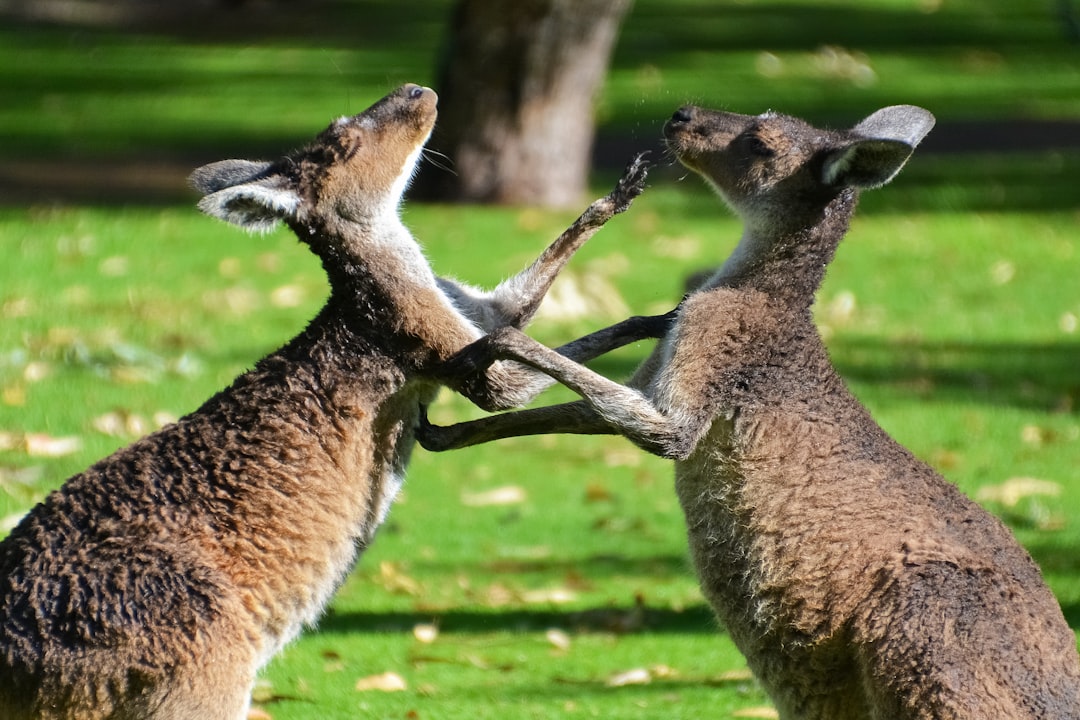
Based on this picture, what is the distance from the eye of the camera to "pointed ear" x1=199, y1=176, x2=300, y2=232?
5266 millimetres

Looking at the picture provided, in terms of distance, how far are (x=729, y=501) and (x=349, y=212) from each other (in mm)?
1690

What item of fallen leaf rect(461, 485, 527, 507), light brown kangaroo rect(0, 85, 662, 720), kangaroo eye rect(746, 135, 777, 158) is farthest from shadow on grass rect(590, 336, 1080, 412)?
Answer: light brown kangaroo rect(0, 85, 662, 720)

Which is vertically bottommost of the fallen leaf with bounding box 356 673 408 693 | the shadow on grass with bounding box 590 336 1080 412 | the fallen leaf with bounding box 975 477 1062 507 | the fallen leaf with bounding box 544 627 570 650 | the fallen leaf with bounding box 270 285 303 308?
the fallen leaf with bounding box 270 285 303 308

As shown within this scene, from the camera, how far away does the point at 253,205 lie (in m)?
5.41

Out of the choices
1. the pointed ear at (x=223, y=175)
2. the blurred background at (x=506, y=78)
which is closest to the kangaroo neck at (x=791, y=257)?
the pointed ear at (x=223, y=175)

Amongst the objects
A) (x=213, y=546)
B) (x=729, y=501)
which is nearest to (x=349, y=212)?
(x=213, y=546)

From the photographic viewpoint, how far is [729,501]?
5.21 metres

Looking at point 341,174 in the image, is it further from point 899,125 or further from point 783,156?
point 899,125

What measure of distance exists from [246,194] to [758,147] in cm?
182

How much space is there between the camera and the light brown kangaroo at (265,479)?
4.64 metres

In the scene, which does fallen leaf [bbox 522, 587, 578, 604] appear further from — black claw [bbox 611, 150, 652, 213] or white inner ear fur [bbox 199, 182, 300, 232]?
white inner ear fur [bbox 199, 182, 300, 232]

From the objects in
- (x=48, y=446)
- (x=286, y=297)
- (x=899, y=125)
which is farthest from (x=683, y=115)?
(x=286, y=297)

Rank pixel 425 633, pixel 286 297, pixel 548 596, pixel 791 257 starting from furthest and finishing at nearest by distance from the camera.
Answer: pixel 286 297 < pixel 548 596 < pixel 425 633 < pixel 791 257

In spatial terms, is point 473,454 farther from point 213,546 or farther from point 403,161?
point 213,546
